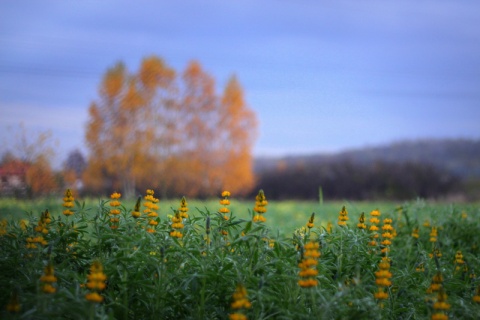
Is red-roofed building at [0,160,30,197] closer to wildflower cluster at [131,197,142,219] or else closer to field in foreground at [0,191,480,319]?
field in foreground at [0,191,480,319]

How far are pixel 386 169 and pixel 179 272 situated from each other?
15980mm

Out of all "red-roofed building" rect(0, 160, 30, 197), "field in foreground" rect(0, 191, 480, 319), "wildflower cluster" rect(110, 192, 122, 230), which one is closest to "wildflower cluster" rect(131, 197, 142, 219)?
"field in foreground" rect(0, 191, 480, 319)

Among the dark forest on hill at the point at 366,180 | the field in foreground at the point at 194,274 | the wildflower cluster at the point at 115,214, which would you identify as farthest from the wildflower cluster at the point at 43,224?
the dark forest on hill at the point at 366,180

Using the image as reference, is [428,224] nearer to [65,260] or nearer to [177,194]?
[65,260]

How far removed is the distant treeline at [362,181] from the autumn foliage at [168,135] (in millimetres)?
2007

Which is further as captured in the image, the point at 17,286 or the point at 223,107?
the point at 223,107

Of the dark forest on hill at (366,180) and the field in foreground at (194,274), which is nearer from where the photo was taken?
the field in foreground at (194,274)

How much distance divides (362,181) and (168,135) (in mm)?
6937

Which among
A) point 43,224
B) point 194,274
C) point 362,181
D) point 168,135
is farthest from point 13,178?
point 362,181

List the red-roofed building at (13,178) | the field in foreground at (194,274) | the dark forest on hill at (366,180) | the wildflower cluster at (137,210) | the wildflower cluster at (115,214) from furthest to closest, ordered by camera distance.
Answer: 1. the dark forest on hill at (366,180)
2. the red-roofed building at (13,178)
3. the wildflower cluster at (115,214)
4. the wildflower cluster at (137,210)
5. the field in foreground at (194,274)

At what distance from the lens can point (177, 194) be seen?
48.2 feet

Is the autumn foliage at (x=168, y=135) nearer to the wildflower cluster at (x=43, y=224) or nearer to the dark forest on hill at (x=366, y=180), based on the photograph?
the dark forest on hill at (x=366, y=180)

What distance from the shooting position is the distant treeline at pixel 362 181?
56.0 ft

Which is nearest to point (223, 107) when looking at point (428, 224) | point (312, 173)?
point (312, 173)
